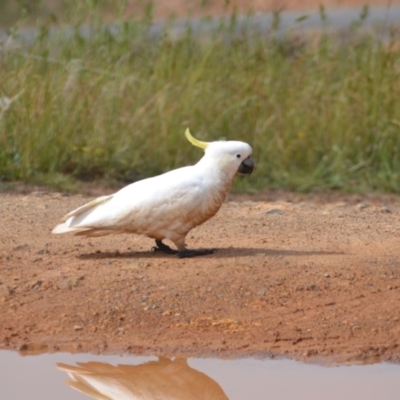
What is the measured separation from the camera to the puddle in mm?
3799

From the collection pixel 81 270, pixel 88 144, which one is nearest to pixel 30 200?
pixel 88 144

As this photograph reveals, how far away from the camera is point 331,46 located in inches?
357

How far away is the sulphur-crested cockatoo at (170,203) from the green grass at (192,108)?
2.50 meters

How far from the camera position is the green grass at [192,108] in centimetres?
779

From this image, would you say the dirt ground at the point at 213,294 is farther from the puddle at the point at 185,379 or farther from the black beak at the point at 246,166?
the black beak at the point at 246,166

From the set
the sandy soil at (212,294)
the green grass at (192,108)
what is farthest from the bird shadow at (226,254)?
the green grass at (192,108)

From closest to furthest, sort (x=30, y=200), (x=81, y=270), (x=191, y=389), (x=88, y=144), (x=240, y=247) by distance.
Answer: (x=191, y=389) < (x=81, y=270) < (x=240, y=247) < (x=30, y=200) < (x=88, y=144)

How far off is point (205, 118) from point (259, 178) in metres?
0.80

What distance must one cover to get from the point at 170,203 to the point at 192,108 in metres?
3.50

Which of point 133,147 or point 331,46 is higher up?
Answer: point 331,46

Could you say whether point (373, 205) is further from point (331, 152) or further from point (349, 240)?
point (349, 240)

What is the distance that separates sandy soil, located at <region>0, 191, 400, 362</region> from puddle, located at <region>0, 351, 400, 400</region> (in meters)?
0.10

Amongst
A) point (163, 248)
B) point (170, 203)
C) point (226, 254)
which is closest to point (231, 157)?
point (170, 203)

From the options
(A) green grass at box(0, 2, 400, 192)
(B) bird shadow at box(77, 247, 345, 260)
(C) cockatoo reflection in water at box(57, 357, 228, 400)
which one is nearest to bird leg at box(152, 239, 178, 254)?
(B) bird shadow at box(77, 247, 345, 260)
